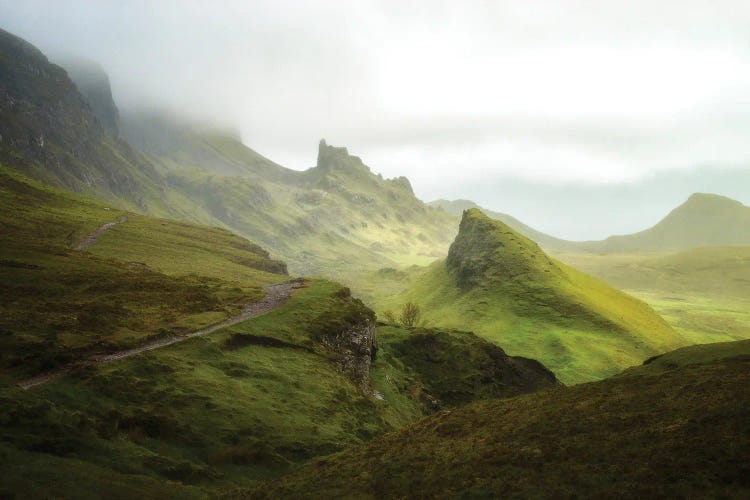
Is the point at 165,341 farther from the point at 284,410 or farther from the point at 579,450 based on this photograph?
the point at 579,450

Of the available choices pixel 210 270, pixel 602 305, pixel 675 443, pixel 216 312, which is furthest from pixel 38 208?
pixel 602 305

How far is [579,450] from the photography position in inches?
1185

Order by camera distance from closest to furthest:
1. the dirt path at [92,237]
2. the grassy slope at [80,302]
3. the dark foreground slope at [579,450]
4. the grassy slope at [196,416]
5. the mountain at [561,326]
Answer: the dark foreground slope at [579,450], the grassy slope at [196,416], the grassy slope at [80,302], the dirt path at [92,237], the mountain at [561,326]

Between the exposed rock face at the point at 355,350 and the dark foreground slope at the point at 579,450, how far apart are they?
1276 inches

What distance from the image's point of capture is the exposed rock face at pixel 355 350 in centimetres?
7475

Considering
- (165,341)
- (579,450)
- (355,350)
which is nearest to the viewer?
(579,450)

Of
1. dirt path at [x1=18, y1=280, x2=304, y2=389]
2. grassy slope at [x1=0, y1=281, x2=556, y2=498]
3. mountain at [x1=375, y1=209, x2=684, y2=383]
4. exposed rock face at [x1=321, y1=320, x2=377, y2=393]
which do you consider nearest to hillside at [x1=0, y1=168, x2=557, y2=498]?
grassy slope at [x1=0, y1=281, x2=556, y2=498]

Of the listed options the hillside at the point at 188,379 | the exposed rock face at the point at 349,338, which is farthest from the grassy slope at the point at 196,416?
the exposed rock face at the point at 349,338

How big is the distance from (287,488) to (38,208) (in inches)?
7071

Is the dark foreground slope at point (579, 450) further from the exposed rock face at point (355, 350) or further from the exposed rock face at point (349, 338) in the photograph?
the exposed rock face at point (349, 338)

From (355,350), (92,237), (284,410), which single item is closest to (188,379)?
(284,410)

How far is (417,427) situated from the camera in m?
43.5

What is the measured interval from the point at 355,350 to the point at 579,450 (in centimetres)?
5361

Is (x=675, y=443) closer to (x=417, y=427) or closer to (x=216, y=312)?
(x=417, y=427)
